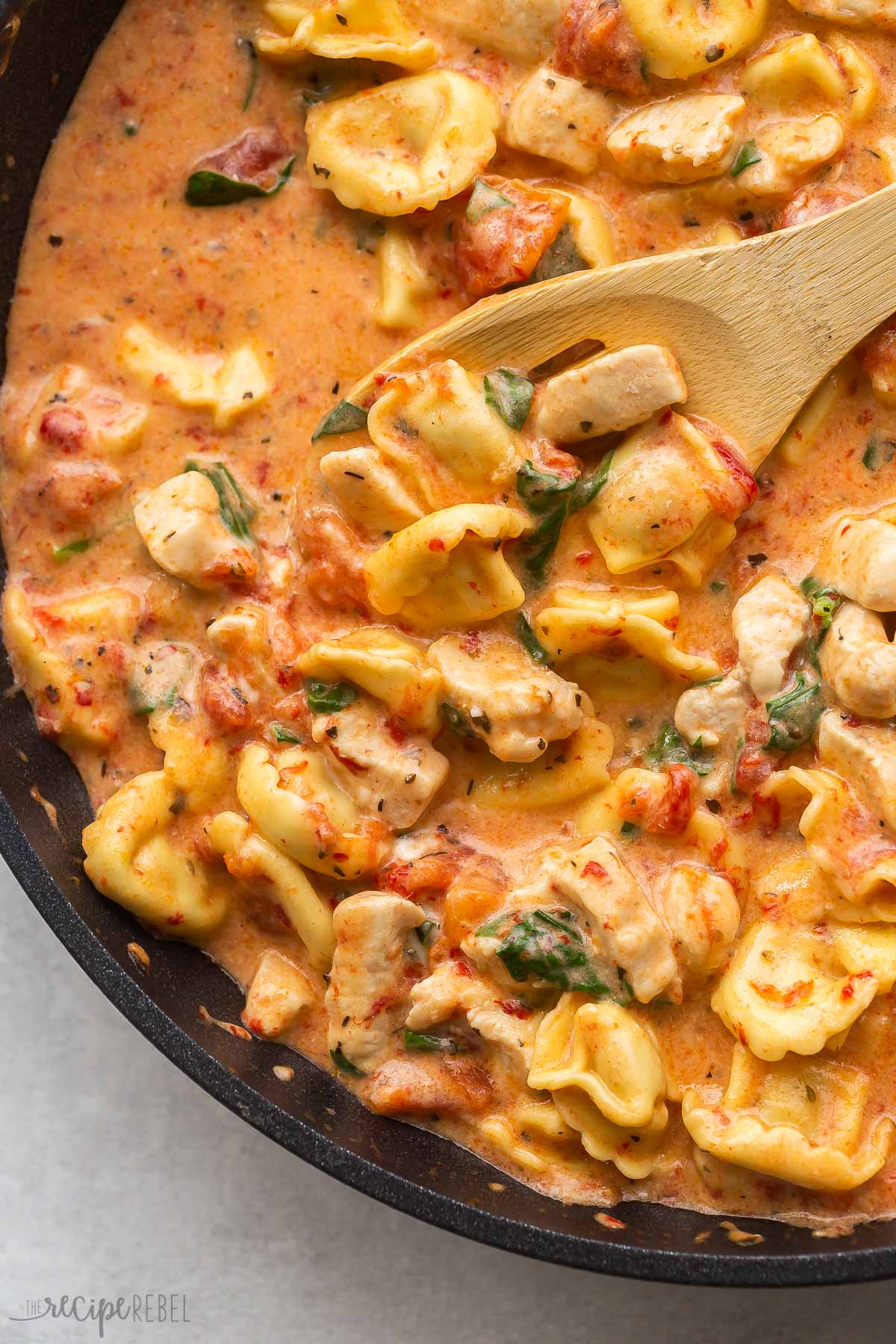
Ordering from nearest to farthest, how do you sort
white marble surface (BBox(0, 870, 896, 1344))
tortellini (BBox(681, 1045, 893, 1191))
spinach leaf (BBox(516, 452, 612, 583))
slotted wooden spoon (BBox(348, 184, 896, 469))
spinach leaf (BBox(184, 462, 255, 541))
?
tortellini (BBox(681, 1045, 893, 1191))
slotted wooden spoon (BBox(348, 184, 896, 469))
spinach leaf (BBox(516, 452, 612, 583))
spinach leaf (BBox(184, 462, 255, 541))
white marble surface (BBox(0, 870, 896, 1344))

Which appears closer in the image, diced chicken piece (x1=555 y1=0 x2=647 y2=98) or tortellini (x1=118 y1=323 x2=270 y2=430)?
diced chicken piece (x1=555 y1=0 x2=647 y2=98)

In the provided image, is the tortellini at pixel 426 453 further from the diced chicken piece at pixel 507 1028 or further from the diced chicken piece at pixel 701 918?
the diced chicken piece at pixel 507 1028

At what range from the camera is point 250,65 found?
302cm

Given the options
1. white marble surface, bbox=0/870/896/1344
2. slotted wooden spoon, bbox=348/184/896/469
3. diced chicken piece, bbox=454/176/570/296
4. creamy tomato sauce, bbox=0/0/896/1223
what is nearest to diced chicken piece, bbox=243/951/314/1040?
creamy tomato sauce, bbox=0/0/896/1223

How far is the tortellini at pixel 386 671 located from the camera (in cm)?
280

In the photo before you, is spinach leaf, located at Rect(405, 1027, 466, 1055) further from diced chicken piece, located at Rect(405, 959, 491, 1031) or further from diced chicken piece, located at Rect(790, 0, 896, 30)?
diced chicken piece, located at Rect(790, 0, 896, 30)

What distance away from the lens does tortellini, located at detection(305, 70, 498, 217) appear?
288 cm

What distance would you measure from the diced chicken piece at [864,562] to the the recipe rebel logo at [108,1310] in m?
2.23

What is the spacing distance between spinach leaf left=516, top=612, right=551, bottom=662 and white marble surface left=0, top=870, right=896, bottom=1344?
135 cm

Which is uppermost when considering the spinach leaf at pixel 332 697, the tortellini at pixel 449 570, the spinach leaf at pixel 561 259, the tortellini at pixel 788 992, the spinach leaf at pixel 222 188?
the spinach leaf at pixel 222 188

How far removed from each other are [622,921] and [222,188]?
1753 mm

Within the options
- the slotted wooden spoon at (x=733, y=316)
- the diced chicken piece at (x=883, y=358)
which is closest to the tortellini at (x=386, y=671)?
the slotted wooden spoon at (x=733, y=316)

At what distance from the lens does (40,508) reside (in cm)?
303

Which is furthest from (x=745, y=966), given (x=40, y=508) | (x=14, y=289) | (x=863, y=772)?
(x=14, y=289)
